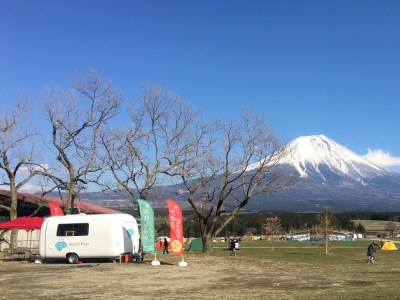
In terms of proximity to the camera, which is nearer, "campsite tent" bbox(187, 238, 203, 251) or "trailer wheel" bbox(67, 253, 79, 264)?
"trailer wheel" bbox(67, 253, 79, 264)

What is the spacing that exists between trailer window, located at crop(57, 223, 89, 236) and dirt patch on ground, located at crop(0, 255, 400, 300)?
5.30 feet

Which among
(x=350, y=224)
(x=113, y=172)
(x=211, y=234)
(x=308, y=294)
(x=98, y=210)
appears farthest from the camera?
(x=350, y=224)

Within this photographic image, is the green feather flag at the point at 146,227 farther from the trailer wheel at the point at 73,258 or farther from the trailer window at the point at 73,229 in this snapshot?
the trailer wheel at the point at 73,258

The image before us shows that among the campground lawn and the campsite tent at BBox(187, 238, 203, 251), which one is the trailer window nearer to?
the campground lawn

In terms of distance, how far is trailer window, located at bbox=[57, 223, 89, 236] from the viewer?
2371 cm

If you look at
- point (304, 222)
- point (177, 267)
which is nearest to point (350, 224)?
point (304, 222)

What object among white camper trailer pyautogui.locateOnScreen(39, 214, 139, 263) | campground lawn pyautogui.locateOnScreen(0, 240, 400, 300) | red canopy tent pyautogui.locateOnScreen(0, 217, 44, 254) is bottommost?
campground lawn pyautogui.locateOnScreen(0, 240, 400, 300)

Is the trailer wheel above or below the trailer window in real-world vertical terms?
below

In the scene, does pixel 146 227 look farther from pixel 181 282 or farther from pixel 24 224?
pixel 181 282

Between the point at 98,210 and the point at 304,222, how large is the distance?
83.4 m

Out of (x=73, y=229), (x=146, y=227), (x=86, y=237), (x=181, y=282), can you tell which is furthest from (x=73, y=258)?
(x=181, y=282)

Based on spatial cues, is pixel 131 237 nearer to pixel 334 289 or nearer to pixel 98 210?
pixel 334 289

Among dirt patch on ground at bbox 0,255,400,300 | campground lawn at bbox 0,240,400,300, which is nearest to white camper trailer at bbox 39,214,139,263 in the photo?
campground lawn at bbox 0,240,400,300

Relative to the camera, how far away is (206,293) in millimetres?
14008
